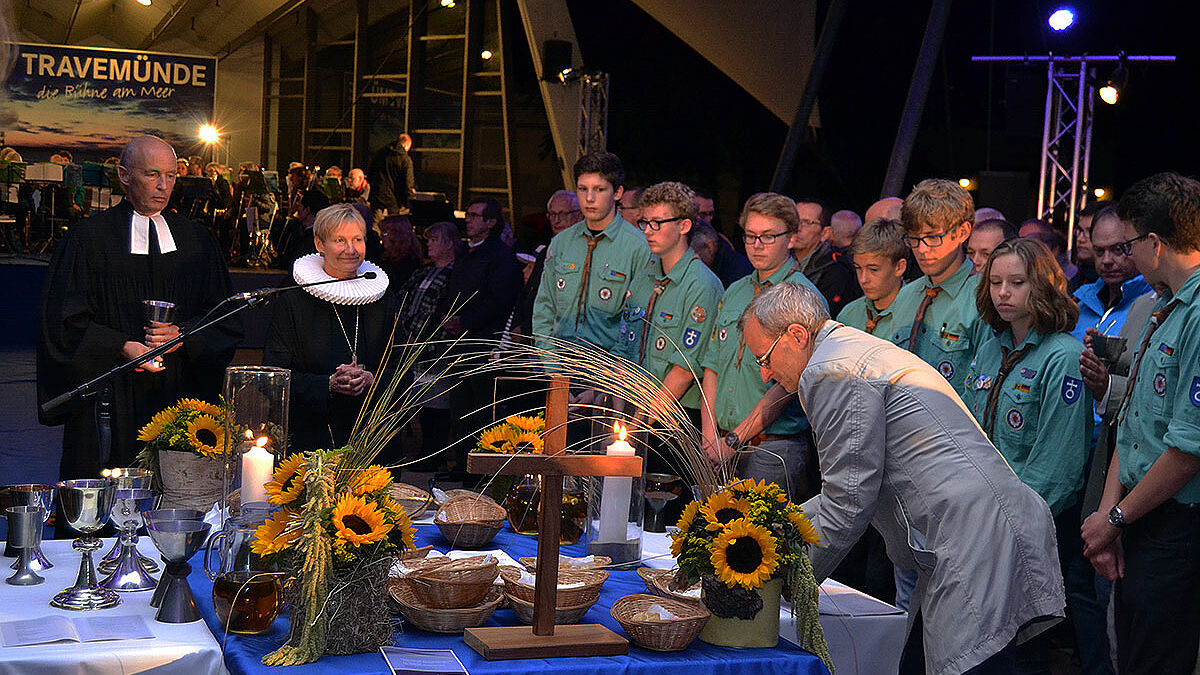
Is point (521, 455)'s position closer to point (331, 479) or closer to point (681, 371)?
point (331, 479)

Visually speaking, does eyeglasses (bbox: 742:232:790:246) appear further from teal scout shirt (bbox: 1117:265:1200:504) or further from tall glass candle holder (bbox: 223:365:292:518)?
tall glass candle holder (bbox: 223:365:292:518)

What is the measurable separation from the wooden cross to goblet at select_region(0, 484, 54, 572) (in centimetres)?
92

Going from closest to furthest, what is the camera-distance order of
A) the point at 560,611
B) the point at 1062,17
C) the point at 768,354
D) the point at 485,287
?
1. the point at 560,611
2. the point at 768,354
3. the point at 485,287
4. the point at 1062,17

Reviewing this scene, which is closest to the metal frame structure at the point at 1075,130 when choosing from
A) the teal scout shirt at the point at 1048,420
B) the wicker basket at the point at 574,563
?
the teal scout shirt at the point at 1048,420

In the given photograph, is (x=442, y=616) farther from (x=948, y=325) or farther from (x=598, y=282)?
(x=598, y=282)

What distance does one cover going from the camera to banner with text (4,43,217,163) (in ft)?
41.3

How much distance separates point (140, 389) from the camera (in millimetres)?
3834

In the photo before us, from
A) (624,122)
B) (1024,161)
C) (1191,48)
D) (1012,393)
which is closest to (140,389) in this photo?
(1012,393)

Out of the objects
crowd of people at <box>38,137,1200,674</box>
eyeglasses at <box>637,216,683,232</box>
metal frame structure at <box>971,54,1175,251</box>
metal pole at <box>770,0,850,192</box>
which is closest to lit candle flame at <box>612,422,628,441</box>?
crowd of people at <box>38,137,1200,674</box>

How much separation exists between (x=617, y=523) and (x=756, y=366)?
1.57 meters

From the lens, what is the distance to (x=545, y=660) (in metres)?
1.94

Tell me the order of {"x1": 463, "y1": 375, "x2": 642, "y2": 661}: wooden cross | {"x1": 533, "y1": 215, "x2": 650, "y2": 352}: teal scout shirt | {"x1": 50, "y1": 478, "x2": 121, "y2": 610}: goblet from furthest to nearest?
{"x1": 533, "y1": 215, "x2": 650, "y2": 352}: teal scout shirt → {"x1": 50, "y1": 478, "x2": 121, "y2": 610}: goblet → {"x1": 463, "y1": 375, "x2": 642, "y2": 661}: wooden cross

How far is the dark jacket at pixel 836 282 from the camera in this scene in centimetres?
528

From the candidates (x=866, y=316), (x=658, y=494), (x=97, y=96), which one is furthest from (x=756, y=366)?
(x=97, y=96)
